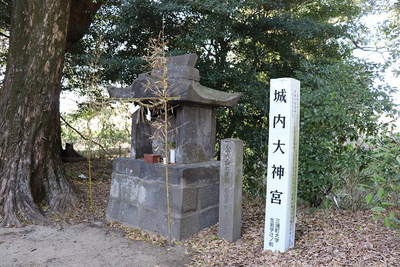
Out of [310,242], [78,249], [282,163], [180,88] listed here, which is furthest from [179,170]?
[310,242]

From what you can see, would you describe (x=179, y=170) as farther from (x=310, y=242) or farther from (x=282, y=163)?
(x=310, y=242)

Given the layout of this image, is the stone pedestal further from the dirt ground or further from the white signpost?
the white signpost

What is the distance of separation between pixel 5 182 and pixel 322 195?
214 inches

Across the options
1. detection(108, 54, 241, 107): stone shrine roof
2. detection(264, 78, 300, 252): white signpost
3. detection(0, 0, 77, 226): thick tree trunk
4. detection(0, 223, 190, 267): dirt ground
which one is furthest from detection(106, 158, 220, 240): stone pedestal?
detection(0, 0, 77, 226): thick tree trunk

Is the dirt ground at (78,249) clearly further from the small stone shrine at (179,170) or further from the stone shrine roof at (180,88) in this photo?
the stone shrine roof at (180,88)

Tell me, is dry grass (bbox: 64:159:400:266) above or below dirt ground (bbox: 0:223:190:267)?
above

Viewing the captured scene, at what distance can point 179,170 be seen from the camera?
439 centimetres

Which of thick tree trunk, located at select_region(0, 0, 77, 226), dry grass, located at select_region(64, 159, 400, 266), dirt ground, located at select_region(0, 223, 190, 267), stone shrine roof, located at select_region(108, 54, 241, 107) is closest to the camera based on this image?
dry grass, located at select_region(64, 159, 400, 266)

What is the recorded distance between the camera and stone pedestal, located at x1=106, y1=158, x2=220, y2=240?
4.40m

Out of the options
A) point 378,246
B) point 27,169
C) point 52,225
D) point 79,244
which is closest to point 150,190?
point 79,244

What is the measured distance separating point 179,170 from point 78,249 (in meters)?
1.62

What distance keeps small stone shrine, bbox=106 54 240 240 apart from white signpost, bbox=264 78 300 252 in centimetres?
111

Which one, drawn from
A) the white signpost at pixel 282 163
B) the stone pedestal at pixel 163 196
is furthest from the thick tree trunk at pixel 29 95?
the white signpost at pixel 282 163

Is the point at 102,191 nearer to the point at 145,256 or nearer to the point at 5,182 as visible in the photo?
the point at 5,182
